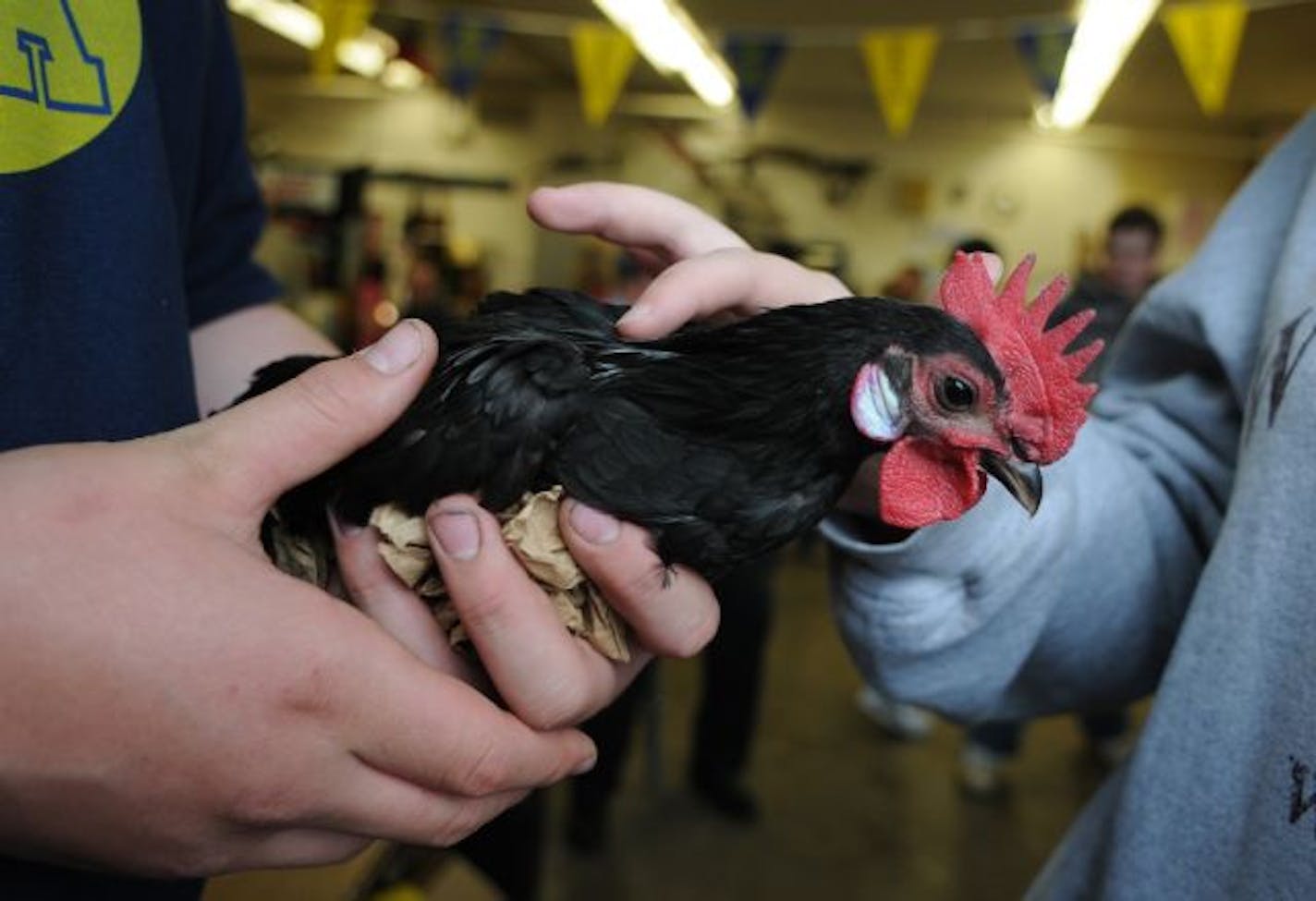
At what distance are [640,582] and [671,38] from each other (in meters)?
5.81

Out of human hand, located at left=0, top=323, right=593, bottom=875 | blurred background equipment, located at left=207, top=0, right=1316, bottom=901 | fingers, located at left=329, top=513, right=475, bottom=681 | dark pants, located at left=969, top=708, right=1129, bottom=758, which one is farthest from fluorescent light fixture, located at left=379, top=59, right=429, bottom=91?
human hand, located at left=0, top=323, right=593, bottom=875

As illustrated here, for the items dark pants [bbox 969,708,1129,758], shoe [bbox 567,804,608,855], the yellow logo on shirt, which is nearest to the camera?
the yellow logo on shirt

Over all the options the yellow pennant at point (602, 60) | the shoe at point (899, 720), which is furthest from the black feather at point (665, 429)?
the yellow pennant at point (602, 60)

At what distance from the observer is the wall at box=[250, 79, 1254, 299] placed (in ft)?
31.0

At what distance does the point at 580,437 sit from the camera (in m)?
0.65

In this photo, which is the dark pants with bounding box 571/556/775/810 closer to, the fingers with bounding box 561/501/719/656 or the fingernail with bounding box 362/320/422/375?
the fingers with bounding box 561/501/719/656

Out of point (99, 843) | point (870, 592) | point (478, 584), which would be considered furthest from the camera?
point (870, 592)

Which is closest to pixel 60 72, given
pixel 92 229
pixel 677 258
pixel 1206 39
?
pixel 92 229

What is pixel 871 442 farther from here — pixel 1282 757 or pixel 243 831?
pixel 243 831

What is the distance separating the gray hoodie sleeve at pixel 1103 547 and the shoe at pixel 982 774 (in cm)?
272

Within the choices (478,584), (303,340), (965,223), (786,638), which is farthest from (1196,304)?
(965,223)

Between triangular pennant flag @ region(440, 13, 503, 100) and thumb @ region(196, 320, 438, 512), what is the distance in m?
5.72

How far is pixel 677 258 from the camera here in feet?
2.79

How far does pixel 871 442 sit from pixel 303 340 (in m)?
0.63
